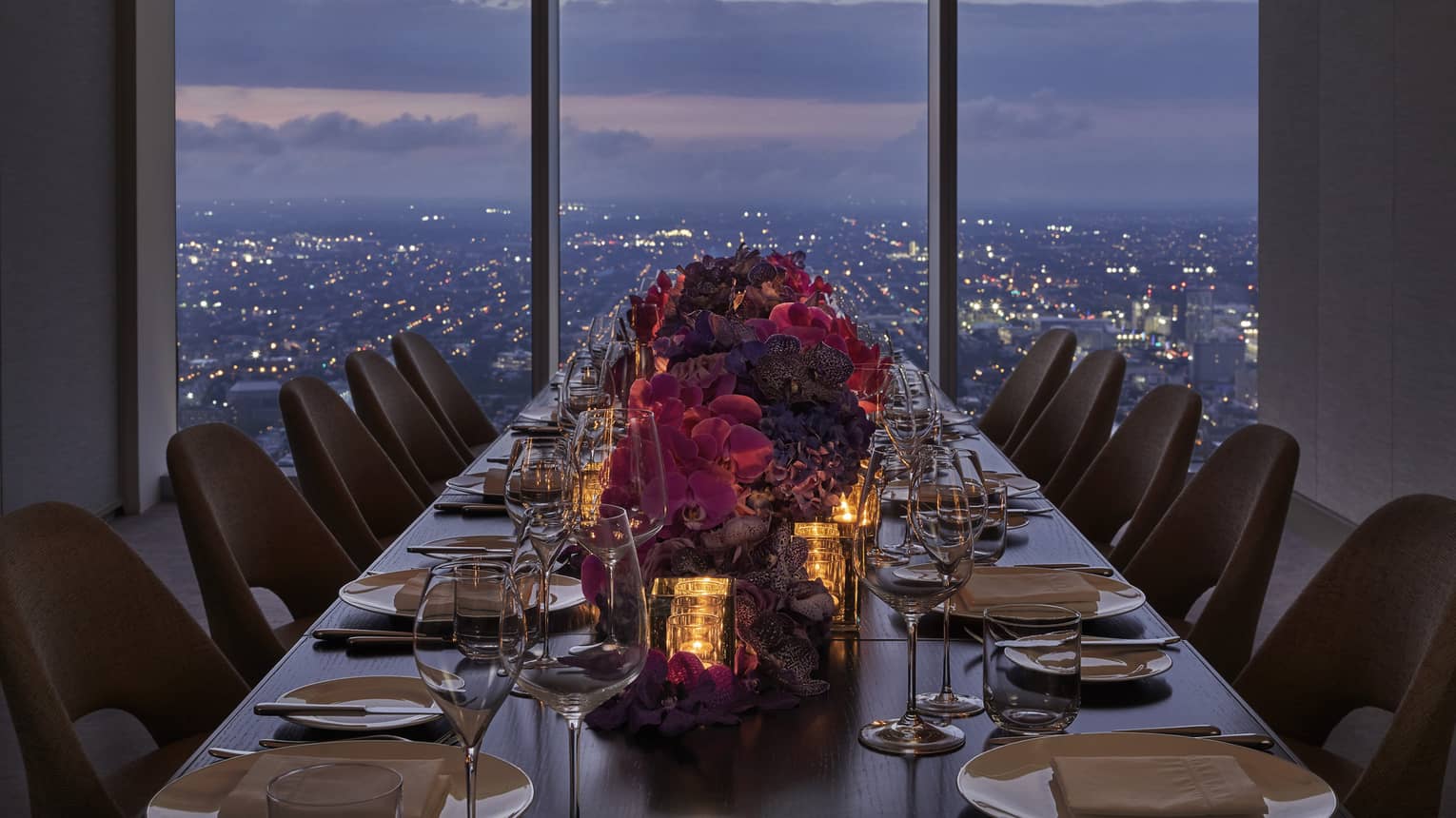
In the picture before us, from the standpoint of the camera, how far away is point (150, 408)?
6250 mm

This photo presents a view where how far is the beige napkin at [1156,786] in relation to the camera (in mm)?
1244

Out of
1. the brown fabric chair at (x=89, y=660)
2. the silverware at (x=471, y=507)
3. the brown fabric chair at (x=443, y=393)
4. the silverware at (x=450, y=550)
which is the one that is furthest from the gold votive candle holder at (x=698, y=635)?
the brown fabric chair at (x=443, y=393)

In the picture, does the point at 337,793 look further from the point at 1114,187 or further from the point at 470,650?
the point at 1114,187

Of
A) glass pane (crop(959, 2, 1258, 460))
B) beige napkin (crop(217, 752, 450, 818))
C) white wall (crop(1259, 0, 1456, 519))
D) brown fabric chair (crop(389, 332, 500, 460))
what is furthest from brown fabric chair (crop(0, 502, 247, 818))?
glass pane (crop(959, 2, 1258, 460))

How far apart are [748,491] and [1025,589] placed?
578 mm

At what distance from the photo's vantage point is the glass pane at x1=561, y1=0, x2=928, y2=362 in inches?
270

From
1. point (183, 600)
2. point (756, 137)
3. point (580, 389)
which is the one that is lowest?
point (183, 600)

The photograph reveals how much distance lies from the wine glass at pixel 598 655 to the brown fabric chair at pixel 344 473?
2.14 m

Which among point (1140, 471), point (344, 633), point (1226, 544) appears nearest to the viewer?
point (344, 633)

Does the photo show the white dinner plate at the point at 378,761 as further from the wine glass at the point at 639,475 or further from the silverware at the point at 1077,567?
the silverware at the point at 1077,567

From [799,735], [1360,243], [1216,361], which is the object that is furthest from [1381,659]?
[1216,361]

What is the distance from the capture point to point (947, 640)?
5.29 ft

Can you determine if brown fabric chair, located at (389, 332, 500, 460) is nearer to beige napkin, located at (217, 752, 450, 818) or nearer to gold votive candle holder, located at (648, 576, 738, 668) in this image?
gold votive candle holder, located at (648, 576, 738, 668)

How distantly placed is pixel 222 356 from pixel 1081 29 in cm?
432
